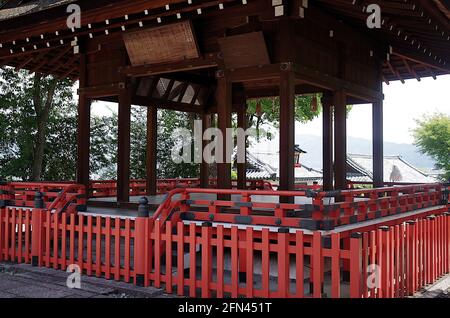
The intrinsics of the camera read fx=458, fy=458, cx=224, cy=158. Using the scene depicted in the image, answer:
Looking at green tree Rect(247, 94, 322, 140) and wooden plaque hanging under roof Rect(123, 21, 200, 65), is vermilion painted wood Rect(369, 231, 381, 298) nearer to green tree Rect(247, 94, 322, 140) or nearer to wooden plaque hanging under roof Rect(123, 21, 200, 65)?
wooden plaque hanging under roof Rect(123, 21, 200, 65)

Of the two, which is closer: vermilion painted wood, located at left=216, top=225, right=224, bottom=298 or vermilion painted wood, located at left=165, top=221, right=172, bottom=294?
vermilion painted wood, located at left=216, top=225, right=224, bottom=298

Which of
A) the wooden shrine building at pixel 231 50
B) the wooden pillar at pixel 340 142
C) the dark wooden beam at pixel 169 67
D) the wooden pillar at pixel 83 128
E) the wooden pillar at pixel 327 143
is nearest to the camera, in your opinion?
the wooden shrine building at pixel 231 50

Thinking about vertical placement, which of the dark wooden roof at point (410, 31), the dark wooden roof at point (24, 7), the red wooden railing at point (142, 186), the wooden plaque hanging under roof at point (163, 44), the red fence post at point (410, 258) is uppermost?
the dark wooden roof at point (24, 7)

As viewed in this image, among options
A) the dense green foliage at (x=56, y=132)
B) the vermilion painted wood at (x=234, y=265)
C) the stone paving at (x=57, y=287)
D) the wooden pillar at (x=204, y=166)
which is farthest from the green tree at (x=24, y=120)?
the vermilion painted wood at (x=234, y=265)

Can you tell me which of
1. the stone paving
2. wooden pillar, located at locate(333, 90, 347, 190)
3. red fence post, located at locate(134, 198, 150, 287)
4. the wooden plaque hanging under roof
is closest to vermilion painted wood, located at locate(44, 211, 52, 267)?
the stone paving

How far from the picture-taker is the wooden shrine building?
7707 millimetres

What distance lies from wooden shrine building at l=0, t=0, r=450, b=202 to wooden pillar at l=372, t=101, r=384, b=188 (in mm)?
25

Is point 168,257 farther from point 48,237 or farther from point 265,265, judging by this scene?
point 48,237

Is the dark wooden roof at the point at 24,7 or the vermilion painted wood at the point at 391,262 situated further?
the dark wooden roof at the point at 24,7

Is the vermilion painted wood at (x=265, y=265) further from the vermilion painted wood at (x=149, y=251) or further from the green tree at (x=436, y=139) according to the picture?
the green tree at (x=436, y=139)

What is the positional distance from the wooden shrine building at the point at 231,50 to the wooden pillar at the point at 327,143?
2 cm

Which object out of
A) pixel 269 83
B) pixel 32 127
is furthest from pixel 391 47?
pixel 32 127

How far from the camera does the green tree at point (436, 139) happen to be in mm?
34500

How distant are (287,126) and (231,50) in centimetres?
175
